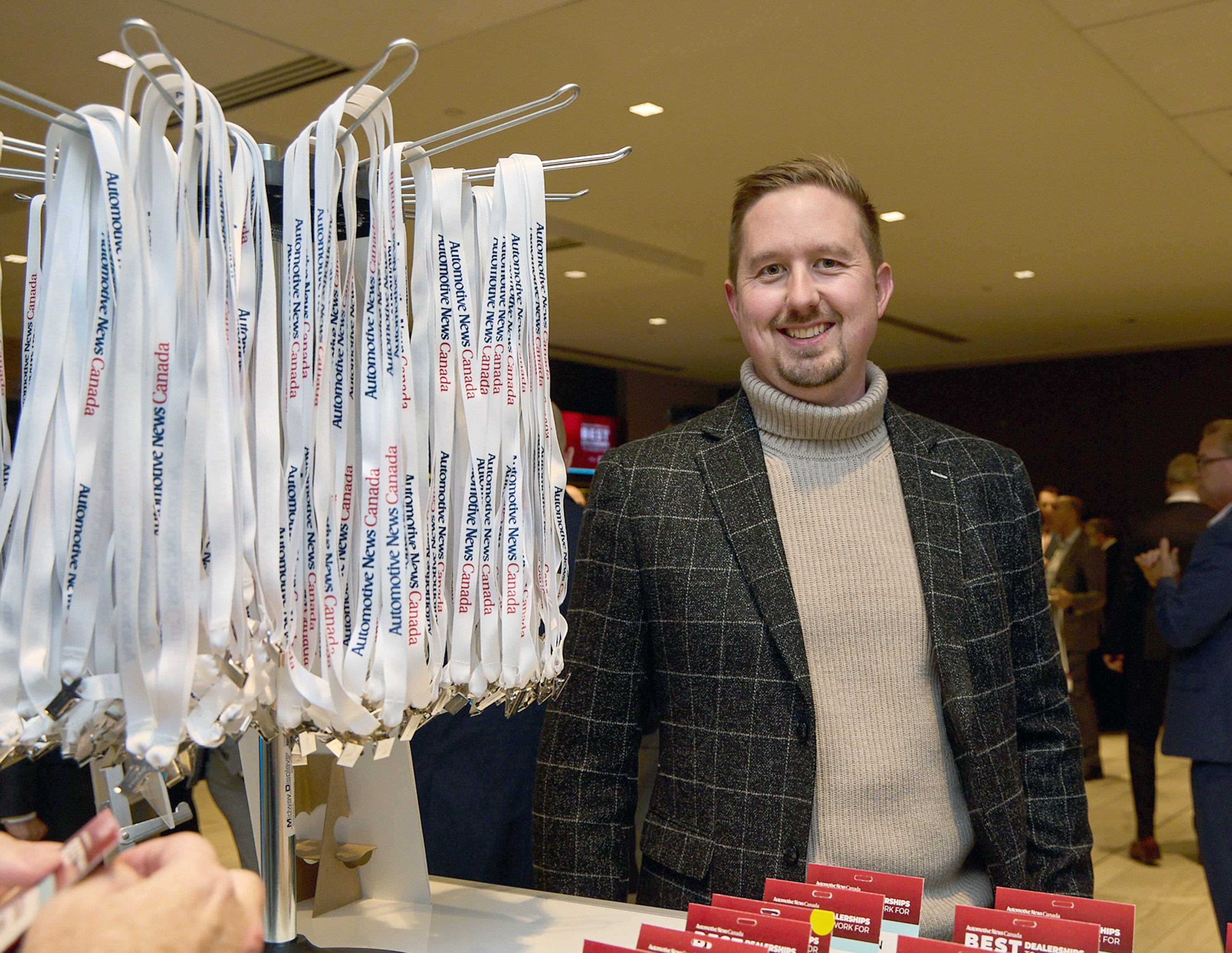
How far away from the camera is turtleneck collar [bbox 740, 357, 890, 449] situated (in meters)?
1.49

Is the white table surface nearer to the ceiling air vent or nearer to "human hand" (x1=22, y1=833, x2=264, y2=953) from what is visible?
"human hand" (x1=22, y1=833, x2=264, y2=953)

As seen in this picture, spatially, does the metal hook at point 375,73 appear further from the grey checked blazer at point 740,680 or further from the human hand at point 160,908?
the grey checked blazer at point 740,680

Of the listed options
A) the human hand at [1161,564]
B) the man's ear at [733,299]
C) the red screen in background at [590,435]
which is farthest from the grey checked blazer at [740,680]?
the red screen in background at [590,435]

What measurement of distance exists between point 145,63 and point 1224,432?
4.22 m

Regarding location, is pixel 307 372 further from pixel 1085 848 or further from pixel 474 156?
pixel 474 156

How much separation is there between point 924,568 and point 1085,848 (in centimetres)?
46

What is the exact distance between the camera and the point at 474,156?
5266 millimetres

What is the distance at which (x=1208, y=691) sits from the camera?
11.0 ft

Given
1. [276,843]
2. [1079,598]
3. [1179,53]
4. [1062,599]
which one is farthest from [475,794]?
[1079,598]

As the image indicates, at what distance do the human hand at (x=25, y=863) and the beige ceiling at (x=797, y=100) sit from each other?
137 inches

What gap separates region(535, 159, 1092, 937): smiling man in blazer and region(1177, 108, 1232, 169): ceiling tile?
4.06 meters

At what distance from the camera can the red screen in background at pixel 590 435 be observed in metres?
11.9

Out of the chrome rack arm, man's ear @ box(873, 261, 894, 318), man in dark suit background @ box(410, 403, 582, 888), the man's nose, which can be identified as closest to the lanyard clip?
the chrome rack arm

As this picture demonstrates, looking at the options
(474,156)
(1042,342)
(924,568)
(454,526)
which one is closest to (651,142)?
(474,156)
